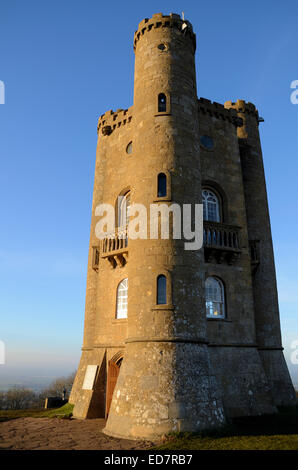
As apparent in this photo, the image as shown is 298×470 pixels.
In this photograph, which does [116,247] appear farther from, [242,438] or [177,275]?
[242,438]

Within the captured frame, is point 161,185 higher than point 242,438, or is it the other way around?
point 161,185

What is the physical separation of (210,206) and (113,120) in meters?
9.32

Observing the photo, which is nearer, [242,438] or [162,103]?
[242,438]

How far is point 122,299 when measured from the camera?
1909cm

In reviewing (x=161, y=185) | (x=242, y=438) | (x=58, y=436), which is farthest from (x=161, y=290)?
(x=58, y=436)

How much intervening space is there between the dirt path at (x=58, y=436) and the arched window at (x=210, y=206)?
11808 mm

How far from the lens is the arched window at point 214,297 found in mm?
18219

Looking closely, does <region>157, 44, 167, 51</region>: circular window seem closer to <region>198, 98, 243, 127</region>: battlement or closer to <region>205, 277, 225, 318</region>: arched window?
<region>198, 98, 243, 127</region>: battlement

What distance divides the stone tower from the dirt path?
0.79m

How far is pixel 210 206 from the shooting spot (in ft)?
67.3

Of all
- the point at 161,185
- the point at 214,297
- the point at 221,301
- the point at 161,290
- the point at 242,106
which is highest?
the point at 242,106

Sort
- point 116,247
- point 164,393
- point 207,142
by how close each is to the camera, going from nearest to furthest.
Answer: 1. point 164,393
2. point 116,247
3. point 207,142

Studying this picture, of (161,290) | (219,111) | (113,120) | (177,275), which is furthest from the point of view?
(113,120)
